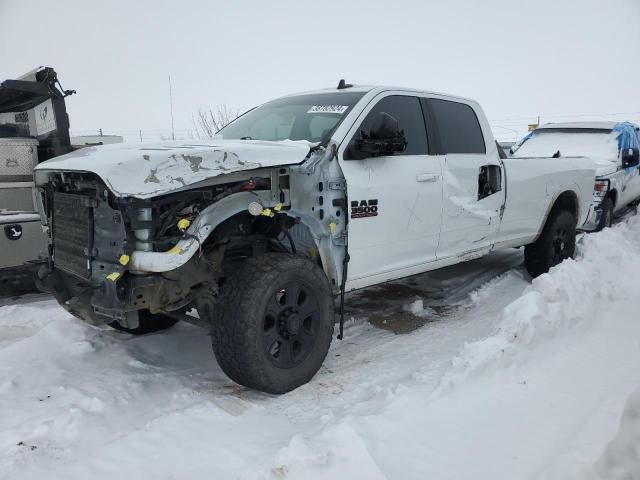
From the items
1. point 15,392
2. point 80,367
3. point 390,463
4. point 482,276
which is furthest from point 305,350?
point 482,276

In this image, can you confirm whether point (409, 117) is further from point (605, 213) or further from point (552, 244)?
point (605, 213)

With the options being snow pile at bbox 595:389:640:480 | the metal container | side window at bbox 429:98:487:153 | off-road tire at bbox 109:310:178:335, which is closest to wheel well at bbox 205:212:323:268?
off-road tire at bbox 109:310:178:335

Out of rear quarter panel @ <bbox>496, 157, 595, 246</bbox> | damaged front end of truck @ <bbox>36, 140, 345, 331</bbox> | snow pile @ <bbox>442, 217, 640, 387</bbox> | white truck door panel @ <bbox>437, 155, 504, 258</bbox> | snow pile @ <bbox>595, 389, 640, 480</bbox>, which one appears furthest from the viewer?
rear quarter panel @ <bbox>496, 157, 595, 246</bbox>

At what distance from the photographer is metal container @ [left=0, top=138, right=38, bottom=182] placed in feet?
16.6

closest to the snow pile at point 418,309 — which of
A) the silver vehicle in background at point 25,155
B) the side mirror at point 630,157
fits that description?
the silver vehicle in background at point 25,155

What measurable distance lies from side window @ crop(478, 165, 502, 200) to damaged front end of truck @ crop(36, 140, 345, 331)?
180 centimetres

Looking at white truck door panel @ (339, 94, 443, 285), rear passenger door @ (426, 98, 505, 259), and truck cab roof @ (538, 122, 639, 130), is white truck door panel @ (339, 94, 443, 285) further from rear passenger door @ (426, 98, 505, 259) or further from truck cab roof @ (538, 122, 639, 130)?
truck cab roof @ (538, 122, 639, 130)

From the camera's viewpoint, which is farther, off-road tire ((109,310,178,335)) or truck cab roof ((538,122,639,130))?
truck cab roof ((538,122,639,130))

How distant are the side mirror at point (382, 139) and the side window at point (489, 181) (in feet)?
4.47

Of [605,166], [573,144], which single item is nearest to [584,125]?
[573,144]

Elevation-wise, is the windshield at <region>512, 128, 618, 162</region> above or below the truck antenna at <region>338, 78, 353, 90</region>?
below

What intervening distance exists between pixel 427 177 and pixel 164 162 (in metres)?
2.15

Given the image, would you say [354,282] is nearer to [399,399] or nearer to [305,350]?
[305,350]

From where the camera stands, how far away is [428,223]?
4.05 m
